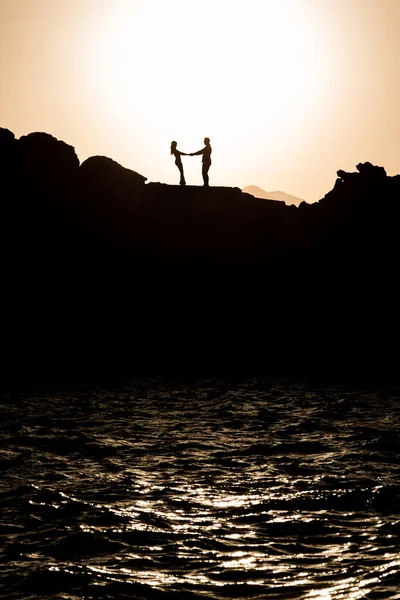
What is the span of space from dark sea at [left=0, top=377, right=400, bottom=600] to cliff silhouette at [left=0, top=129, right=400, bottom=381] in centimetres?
1952

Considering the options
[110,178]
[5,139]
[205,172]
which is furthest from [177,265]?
[5,139]

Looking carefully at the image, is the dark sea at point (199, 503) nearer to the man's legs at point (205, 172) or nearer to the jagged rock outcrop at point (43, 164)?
the man's legs at point (205, 172)

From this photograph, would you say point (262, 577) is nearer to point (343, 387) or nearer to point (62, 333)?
point (343, 387)

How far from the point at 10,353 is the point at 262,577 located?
3235 cm

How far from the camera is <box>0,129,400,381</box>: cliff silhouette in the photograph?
45.7 metres

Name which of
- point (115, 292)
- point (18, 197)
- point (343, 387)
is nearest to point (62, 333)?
point (115, 292)

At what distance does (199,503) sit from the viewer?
14.9 m

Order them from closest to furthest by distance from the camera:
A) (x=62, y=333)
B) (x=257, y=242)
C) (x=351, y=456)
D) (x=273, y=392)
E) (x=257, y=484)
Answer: (x=257, y=484) < (x=351, y=456) < (x=273, y=392) < (x=62, y=333) < (x=257, y=242)

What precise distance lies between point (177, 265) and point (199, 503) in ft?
109

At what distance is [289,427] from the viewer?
23219 mm

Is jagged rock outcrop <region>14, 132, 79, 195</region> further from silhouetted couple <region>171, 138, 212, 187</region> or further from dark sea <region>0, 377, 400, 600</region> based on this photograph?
dark sea <region>0, 377, 400, 600</region>

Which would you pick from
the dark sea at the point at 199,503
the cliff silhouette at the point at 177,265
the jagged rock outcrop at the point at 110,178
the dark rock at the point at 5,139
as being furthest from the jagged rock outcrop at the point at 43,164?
the dark sea at the point at 199,503

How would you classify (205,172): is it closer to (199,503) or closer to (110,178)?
(110,178)

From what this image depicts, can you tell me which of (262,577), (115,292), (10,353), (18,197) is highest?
(18,197)
